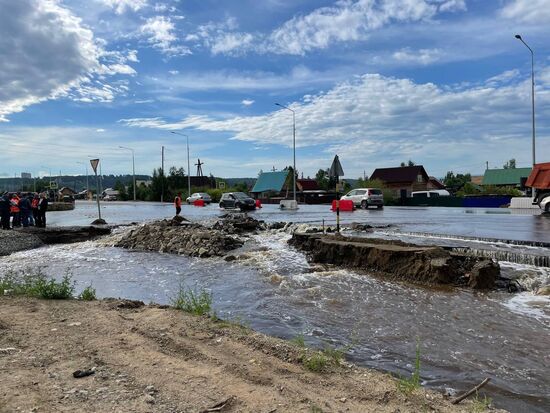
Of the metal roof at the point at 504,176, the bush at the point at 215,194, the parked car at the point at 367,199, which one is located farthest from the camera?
the metal roof at the point at 504,176

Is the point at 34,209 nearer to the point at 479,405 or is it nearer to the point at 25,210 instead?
the point at 25,210

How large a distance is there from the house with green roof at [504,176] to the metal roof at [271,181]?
35.3 m

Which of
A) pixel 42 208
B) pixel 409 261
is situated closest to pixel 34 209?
pixel 42 208

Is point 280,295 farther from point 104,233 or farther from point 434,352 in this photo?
point 104,233

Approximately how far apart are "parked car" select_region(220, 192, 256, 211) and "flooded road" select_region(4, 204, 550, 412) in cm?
2630

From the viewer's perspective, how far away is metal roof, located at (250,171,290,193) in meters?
81.9

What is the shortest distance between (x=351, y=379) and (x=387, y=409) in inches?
30.8

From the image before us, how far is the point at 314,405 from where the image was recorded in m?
3.81

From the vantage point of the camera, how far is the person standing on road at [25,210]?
24031 millimetres

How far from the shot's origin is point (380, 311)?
27.7 ft

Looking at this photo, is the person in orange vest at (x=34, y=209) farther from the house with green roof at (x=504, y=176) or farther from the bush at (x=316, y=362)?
the house with green roof at (x=504, y=176)

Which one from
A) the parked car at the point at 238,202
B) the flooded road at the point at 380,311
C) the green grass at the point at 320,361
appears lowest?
the flooded road at the point at 380,311

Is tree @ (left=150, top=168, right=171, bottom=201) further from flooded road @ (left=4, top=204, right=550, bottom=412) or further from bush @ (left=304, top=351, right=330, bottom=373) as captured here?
bush @ (left=304, top=351, right=330, bottom=373)

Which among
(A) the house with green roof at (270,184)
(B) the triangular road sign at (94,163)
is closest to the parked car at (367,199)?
(B) the triangular road sign at (94,163)
